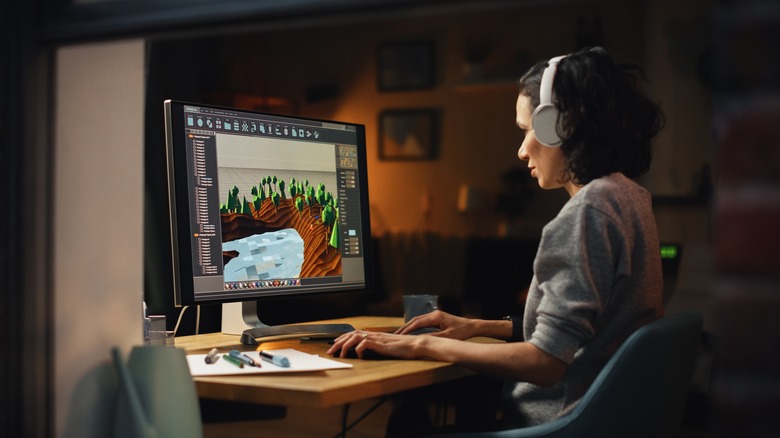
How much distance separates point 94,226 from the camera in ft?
3.62

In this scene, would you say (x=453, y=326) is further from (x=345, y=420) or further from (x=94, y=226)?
(x=94, y=226)

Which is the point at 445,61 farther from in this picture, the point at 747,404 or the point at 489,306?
the point at 747,404

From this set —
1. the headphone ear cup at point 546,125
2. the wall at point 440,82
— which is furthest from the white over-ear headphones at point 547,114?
the wall at point 440,82

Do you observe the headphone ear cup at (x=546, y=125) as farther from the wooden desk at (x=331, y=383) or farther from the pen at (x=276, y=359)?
the pen at (x=276, y=359)

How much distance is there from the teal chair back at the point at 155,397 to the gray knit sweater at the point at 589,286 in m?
0.57

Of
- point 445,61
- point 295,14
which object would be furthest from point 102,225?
point 445,61

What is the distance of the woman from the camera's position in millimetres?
1464

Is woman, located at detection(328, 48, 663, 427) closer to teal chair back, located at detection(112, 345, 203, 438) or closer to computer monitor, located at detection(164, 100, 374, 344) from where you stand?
computer monitor, located at detection(164, 100, 374, 344)

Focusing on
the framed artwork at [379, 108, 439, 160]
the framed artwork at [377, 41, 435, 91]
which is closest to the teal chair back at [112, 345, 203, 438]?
the framed artwork at [379, 108, 439, 160]

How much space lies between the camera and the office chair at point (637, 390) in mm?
1392

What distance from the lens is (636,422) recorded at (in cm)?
143

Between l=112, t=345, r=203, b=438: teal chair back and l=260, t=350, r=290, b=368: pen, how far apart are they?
203mm

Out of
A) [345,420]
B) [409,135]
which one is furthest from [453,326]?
[409,135]

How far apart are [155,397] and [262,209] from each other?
77 cm
